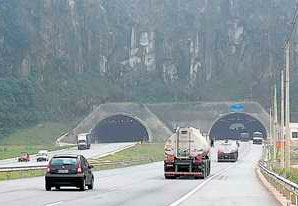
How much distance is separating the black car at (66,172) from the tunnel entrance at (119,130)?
10089 centimetres

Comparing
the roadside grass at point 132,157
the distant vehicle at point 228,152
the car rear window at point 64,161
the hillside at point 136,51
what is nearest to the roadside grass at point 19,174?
the roadside grass at point 132,157

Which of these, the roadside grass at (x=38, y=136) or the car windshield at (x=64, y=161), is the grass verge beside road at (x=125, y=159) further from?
the roadside grass at (x=38, y=136)

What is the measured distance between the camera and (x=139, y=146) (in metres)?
115

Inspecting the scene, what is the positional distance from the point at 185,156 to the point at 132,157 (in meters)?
41.7

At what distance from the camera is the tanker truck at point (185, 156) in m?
51.8

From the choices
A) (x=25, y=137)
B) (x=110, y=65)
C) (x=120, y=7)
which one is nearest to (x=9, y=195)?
(x=25, y=137)

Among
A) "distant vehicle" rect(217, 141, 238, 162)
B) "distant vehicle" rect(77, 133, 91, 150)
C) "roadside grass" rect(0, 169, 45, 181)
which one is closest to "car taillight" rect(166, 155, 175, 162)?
"roadside grass" rect(0, 169, 45, 181)

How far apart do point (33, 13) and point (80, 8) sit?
10930 mm

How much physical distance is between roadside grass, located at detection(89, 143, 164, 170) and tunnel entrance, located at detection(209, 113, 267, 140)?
28.3 meters

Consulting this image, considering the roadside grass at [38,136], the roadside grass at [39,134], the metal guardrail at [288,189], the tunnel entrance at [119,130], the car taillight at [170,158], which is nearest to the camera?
the metal guardrail at [288,189]

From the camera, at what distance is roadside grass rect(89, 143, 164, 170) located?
74875mm

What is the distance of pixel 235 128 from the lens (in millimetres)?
159625

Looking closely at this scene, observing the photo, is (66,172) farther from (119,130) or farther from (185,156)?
(119,130)

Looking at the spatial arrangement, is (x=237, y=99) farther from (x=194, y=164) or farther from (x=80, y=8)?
(x=194, y=164)
